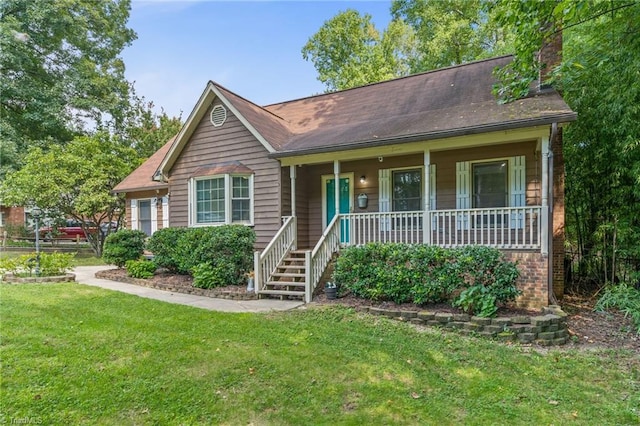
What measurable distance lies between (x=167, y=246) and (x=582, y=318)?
9.69 m

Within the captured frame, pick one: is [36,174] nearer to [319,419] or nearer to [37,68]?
[37,68]

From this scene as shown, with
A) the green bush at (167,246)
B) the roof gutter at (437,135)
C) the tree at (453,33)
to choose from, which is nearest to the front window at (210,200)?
the green bush at (167,246)

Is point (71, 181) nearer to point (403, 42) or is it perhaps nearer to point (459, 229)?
point (459, 229)

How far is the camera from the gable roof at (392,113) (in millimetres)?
7148

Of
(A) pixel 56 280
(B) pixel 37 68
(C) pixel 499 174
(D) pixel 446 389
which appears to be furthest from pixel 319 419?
(B) pixel 37 68

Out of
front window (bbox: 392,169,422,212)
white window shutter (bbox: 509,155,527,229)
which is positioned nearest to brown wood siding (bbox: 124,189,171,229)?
front window (bbox: 392,169,422,212)

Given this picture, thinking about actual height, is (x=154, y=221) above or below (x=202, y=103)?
below

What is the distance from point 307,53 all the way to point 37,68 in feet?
56.3

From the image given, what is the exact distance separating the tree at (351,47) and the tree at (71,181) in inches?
594

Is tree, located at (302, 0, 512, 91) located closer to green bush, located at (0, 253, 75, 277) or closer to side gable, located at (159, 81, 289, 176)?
side gable, located at (159, 81, 289, 176)

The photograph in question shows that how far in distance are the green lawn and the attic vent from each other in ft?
20.9

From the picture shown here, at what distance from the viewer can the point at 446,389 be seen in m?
3.70

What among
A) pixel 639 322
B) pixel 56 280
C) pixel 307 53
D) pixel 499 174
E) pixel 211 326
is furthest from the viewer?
pixel 307 53

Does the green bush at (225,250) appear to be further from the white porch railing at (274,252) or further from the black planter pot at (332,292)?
the black planter pot at (332,292)
